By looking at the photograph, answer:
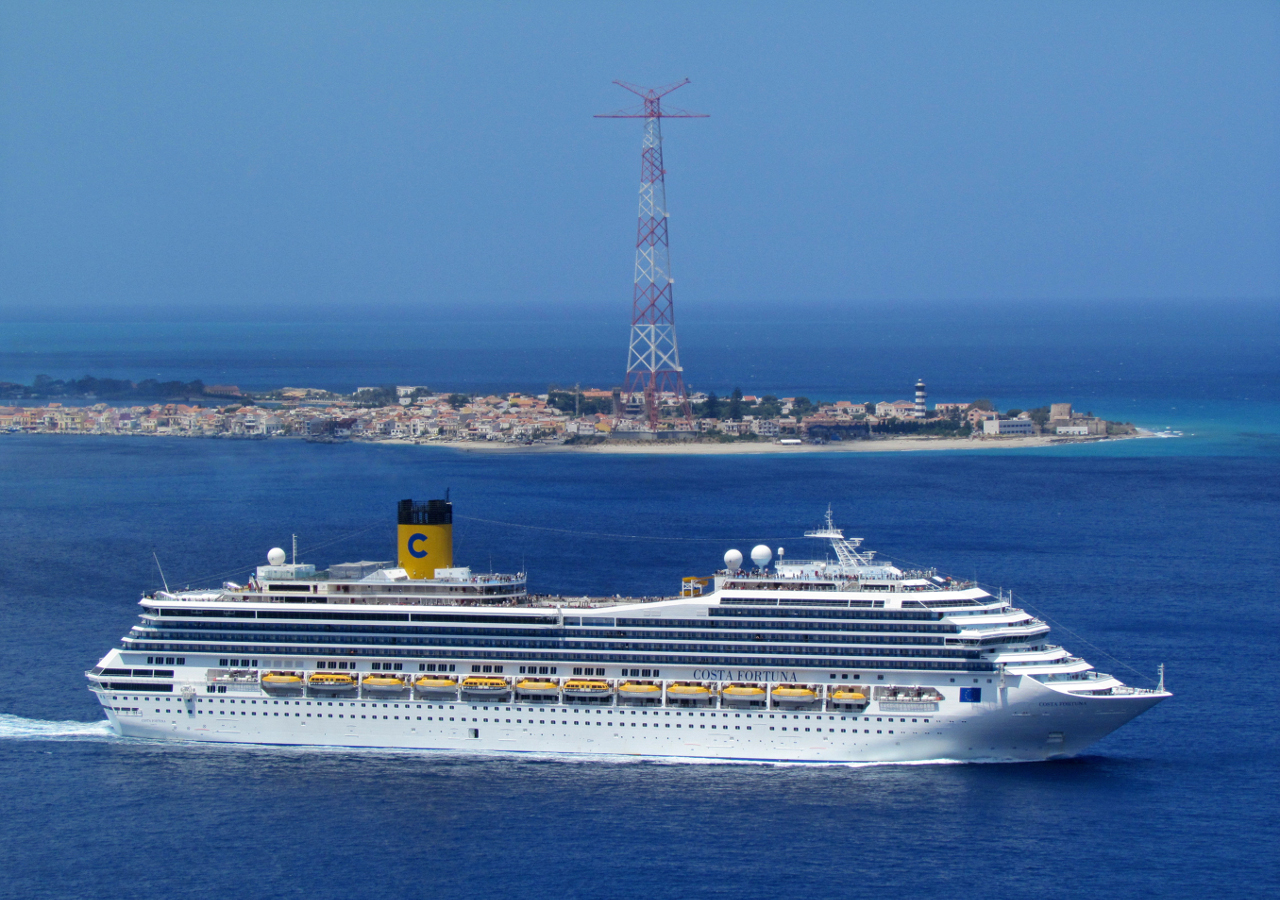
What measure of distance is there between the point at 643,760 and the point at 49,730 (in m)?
11.2

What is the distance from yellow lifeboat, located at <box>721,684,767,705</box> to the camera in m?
29.3

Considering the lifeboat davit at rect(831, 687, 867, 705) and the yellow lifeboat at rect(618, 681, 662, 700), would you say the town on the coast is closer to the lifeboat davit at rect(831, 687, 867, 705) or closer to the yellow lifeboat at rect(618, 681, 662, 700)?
the yellow lifeboat at rect(618, 681, 662, 700)

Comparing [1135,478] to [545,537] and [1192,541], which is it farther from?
[545,537]

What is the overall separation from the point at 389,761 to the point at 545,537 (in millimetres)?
21662

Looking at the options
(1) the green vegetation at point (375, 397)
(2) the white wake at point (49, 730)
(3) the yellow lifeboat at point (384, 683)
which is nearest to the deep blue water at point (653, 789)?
(2) the white wake at point (49, 730)

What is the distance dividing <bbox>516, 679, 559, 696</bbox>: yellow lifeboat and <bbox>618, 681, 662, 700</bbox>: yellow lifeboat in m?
1.20

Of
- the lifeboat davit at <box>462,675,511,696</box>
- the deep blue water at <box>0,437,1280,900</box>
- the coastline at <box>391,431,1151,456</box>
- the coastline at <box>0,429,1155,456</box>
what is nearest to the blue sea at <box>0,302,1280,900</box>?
the deep blue water at <box>0,437,1280,900</box>

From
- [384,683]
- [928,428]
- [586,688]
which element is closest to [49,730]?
[384,683]

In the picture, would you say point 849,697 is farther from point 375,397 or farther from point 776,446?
point 375,397

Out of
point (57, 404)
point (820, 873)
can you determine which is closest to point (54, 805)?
point (820, 873)

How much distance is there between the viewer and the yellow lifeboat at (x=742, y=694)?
29.3 m

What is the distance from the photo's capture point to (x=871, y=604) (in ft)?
96.9

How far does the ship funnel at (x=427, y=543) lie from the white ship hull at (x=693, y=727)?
279 cm

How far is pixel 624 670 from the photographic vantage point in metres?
30.0
